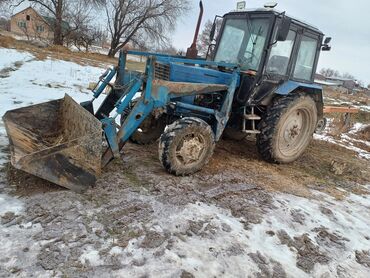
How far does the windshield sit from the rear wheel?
1.61 m

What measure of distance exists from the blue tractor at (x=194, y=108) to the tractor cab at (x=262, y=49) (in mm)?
16

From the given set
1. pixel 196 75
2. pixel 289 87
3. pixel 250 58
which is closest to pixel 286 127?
pixel 289 87

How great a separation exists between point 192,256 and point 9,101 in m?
5.84

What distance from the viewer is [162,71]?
5.11 metres

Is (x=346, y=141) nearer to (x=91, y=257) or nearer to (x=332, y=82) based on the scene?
(x=332, y=82)

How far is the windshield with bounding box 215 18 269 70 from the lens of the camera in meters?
5.57

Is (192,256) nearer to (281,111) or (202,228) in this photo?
(202,228)

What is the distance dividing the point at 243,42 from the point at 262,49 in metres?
0.41

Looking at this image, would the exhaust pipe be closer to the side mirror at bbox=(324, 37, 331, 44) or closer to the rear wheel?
the rear wheel

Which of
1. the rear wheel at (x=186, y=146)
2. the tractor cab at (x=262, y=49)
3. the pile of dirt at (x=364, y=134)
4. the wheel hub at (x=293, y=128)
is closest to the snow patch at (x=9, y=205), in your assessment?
the rear wheel at (x=186, y=146)

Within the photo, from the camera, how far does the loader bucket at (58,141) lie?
3.53m

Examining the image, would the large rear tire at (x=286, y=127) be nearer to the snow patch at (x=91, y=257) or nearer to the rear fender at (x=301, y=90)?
the rear fender at (x=301, y=90)

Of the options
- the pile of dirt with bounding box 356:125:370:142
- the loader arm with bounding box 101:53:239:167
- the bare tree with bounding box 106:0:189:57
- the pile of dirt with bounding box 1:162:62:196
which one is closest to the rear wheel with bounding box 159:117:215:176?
the loader arm with bounding box 101:53:239:167

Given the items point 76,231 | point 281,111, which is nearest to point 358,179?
point 281,111
